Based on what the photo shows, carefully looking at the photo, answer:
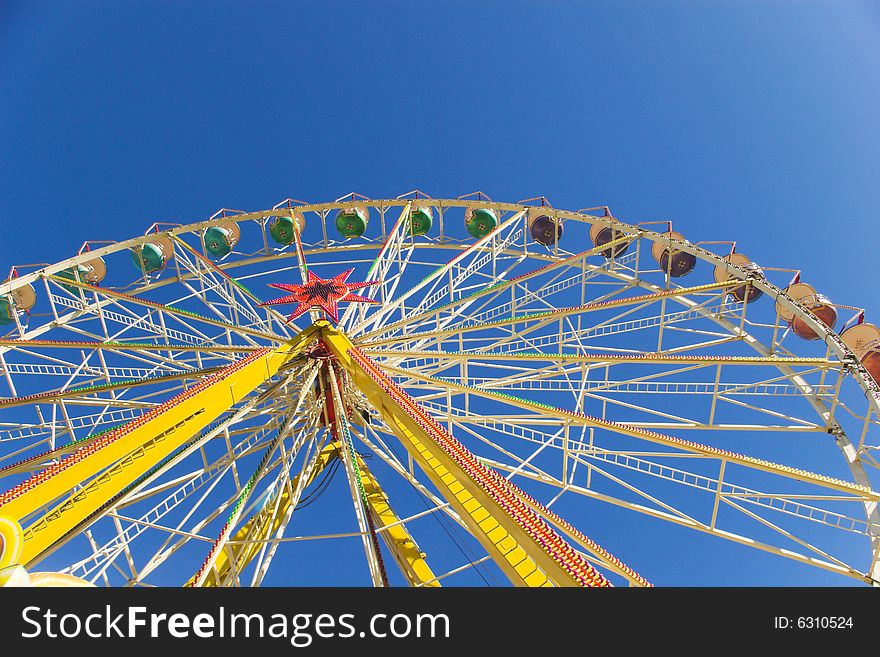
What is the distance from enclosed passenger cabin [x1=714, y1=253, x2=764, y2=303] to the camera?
13216 millimetres

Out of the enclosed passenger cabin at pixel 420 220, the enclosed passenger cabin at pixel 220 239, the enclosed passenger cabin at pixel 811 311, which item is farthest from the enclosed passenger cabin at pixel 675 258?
the enclosed passenger cabin at pixel 220 239

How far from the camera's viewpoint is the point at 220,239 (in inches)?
730

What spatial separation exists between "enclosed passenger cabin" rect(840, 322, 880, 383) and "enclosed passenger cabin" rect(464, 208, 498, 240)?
1173 cm

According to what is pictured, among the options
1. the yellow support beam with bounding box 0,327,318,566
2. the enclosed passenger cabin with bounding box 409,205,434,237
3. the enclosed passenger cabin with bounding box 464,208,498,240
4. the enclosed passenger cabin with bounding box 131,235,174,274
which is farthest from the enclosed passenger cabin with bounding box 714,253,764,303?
the enclosed passenger cabin with bounding box 131,235,174,274

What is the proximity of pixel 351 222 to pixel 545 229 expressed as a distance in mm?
7803

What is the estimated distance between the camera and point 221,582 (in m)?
9.41

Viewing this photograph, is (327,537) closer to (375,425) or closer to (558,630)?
(558,630)

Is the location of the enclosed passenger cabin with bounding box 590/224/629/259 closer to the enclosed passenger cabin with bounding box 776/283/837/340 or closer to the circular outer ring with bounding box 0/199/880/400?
the circular outer ring with bounding box 0/199/880/400

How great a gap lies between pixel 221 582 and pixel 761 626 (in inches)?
365

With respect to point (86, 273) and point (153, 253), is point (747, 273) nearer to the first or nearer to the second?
point (153, 253)

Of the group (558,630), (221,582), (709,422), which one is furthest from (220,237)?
(558,630)

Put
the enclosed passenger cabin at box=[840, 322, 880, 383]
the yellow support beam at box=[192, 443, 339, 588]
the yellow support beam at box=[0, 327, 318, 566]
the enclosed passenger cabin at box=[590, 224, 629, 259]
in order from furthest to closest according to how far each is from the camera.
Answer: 1. the enclosed passenger cabin at box=[590, 224, 629, 259]
2. the enclosed passenger cabin at box=[840, 322, 880, 383]
3. the yellow support beam at box=[192, 443, 339, 588]
4. the yellow support beam at box=[0, 327, 318, 566]

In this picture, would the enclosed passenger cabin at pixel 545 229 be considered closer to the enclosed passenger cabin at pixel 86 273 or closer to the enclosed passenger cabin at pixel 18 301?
the enclosed passenger cabin at pixel 86 273

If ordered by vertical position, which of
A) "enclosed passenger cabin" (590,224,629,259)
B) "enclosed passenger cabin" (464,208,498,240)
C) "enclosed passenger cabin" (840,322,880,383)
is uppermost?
"enclosed passenger cabin" (464,208,498,240)
